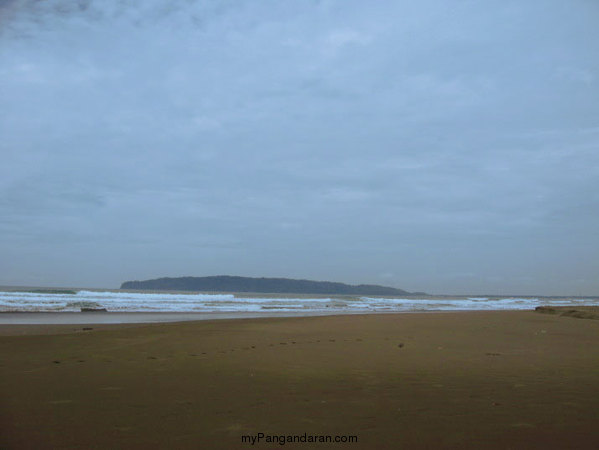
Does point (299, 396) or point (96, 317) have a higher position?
point (299, 396)

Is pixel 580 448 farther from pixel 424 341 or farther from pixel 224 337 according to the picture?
pixel 224 337

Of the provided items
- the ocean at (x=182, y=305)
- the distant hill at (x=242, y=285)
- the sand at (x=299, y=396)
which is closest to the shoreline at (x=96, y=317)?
the ocean at (x=182, y=305)

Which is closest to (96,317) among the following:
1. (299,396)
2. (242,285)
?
(299,396)

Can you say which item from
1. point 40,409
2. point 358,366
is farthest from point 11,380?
point 358,366

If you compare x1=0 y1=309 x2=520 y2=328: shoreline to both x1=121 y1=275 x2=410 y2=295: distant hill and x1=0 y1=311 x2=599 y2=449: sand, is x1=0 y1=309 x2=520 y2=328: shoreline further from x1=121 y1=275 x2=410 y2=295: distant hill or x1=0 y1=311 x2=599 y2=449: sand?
x1=121 y1=275 x2=410 y2=295: distant hill

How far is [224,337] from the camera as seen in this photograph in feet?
35.3

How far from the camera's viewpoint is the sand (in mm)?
3523

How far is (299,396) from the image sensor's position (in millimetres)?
4793

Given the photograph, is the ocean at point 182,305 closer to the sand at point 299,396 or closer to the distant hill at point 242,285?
the sand at point 299,396

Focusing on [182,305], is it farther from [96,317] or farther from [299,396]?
[299,396]

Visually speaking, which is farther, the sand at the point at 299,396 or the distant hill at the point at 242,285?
the distant hill at the point at 242,285

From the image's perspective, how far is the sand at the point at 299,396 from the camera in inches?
139

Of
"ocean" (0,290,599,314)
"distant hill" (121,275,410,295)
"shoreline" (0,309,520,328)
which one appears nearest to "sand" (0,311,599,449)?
"shoreline" (0,309,520,328)

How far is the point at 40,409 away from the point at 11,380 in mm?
1860
